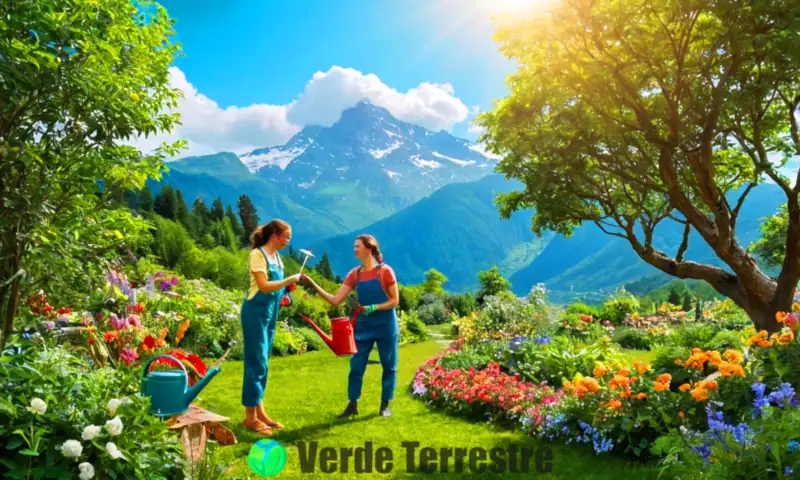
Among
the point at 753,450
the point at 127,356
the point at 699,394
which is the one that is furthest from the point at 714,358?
the point at 127,356

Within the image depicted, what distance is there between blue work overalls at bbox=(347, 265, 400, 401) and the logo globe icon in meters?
1.34

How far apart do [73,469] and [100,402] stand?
1.41ft

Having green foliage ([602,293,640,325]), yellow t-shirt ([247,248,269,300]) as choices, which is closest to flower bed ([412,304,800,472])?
yellow t-shirt ([247,248,269,300])

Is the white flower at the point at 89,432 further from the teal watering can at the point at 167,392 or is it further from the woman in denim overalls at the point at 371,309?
the woman in denim overalls at the point at 371,309

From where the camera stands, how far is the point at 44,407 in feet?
8.77

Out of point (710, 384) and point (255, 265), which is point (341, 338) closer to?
point (255, 265)

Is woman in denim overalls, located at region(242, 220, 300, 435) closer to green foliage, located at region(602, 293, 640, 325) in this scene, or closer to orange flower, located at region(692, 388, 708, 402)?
orange flower, located at region(692, 388, 708, 402)

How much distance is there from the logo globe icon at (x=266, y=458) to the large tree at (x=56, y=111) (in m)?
1.99

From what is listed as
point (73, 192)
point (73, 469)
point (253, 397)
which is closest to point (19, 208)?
point (73, 192)

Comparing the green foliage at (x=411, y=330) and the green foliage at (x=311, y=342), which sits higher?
the green foliage at (x=411, y=330)

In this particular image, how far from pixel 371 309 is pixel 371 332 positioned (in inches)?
14.7

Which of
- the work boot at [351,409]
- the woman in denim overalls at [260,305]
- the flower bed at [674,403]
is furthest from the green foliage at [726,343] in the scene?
the woman in denim overalls at [260,305]

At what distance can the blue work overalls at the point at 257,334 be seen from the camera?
511 cm

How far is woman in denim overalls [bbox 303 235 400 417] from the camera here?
578 centimetres
